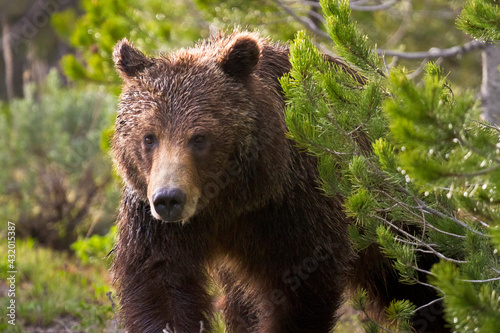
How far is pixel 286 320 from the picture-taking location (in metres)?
3.71

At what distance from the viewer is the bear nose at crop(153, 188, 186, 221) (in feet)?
9.75

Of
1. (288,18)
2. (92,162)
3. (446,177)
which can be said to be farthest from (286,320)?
(92,162)

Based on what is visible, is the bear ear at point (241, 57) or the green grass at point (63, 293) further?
the green grass at point (63, 293)

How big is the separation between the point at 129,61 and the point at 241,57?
25.3 inches

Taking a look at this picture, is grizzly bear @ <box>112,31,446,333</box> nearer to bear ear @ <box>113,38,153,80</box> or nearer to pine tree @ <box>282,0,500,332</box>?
bear ear @ <box>113,38,153,80</box>

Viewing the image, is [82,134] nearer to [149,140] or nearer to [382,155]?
[149,140]

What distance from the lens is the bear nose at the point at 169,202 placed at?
9.75 ft

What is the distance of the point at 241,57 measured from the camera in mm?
3461

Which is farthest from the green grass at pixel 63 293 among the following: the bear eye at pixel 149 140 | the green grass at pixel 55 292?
the bear eye at pixel 149 140

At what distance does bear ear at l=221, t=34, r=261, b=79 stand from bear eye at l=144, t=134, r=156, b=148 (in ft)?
1.83

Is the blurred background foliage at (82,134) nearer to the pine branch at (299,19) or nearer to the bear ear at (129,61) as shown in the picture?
the pine branch at (299,19)

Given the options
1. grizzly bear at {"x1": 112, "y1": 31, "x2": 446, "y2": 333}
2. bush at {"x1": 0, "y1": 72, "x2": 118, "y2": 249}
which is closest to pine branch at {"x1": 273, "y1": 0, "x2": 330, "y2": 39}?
grizzly bear at {"x1": 112, "y1": 31, "x2": 446, "y2": 333}

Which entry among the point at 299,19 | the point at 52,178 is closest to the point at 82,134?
the point at 52,178

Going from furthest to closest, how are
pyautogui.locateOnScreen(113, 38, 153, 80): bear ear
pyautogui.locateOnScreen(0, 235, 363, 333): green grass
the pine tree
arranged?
1. pyautogui.locateOnScreen(0, 235, 363, 333): green grass
2. pyautogui.locateOnScreen(113, 38, 153, 80): bear ear
3. the pine tree
